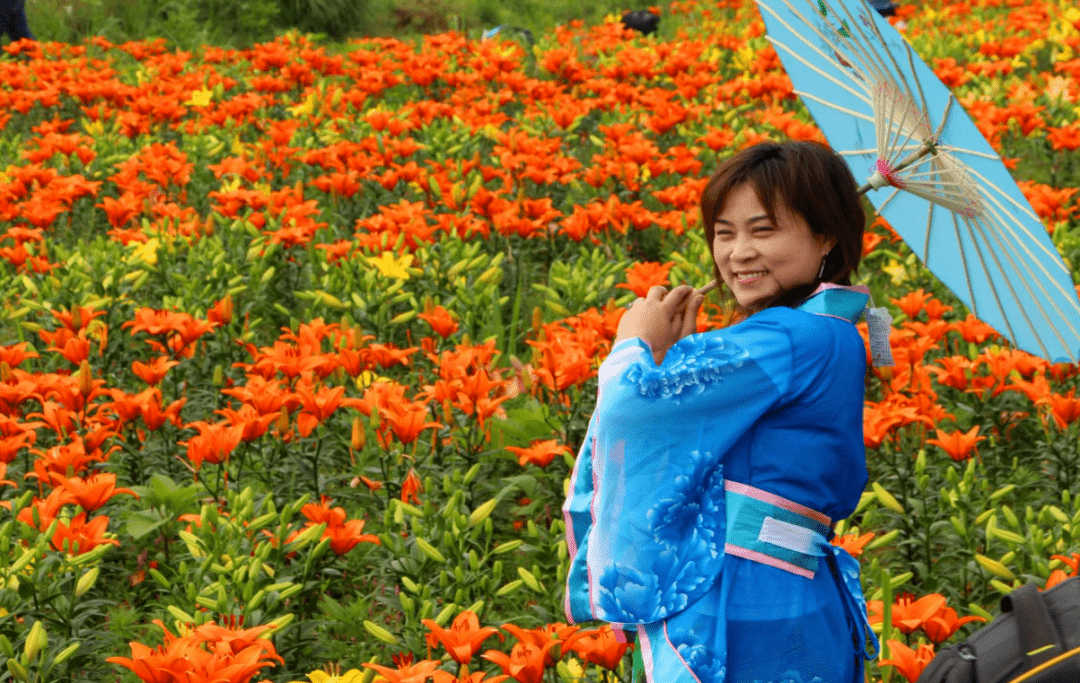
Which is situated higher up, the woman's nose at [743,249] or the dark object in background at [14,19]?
the dark object in background at [14,19]

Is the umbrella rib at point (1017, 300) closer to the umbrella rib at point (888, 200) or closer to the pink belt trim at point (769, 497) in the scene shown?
the umbrella rib at point (888, 200)

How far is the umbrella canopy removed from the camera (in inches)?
74.8

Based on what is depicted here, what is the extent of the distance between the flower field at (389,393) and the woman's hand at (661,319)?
22cm

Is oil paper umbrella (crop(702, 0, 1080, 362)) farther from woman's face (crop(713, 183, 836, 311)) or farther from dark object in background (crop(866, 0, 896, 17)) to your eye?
dark object in background (crop(866, 0, 896, 17))

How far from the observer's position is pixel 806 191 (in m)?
1.67

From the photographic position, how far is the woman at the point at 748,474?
1.57 metres

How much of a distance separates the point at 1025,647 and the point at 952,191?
32.5 inches

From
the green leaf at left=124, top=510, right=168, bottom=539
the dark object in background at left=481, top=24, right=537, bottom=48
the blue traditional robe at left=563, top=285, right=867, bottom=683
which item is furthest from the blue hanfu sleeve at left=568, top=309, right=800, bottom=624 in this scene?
the dark object in background at left=481, top=24, right=537, bottom=48

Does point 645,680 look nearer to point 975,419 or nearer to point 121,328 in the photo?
point 975,419

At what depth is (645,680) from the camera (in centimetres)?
172

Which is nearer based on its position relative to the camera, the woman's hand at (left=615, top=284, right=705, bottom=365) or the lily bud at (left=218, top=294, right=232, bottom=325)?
the woman's hand at (left=615, top=284, right=705, bottom=365)

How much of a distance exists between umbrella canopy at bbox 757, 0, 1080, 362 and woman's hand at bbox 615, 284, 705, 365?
41 cm

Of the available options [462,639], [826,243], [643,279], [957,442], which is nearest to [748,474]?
[826,243]

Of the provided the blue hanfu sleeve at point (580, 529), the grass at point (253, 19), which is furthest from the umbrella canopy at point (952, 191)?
the grass at point (253, 19)
